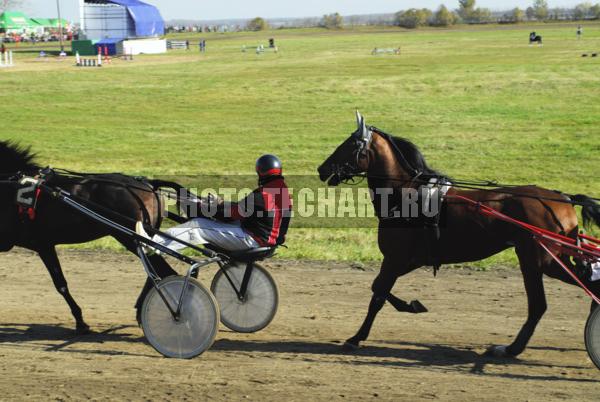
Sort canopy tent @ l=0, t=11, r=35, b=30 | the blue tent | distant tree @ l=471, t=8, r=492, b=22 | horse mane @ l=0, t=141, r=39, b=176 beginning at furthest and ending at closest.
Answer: distant tree @ l=471, t=8, r=492, b=22
canopy tent @ l=0, t=11, r=35, b=30
the blue tent
horse mane @ l=0, t=141, r=39, b=176

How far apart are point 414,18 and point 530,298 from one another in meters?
125

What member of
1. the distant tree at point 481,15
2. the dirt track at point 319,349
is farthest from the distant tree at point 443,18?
the dirt track at point 319,349

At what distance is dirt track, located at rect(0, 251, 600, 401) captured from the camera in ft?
19.6

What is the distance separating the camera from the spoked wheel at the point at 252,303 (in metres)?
7.48

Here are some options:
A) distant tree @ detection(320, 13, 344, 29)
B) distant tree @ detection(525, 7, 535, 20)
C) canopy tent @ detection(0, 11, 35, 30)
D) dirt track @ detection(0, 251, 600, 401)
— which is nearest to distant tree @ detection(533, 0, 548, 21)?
distant tree @ detection(525, 7, 535, 20)

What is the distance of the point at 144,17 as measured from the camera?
6669 cm

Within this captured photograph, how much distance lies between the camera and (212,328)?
6605 mm

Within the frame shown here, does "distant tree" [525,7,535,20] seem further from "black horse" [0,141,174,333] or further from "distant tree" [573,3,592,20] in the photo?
"black horse" [0,141,174,333]

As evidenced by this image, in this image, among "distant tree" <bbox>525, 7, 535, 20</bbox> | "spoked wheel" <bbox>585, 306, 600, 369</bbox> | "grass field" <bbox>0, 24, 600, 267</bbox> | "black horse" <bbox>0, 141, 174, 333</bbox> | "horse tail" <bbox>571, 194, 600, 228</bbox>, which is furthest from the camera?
"distant tree" <bbox>525, 7, 535, 20</bbox>

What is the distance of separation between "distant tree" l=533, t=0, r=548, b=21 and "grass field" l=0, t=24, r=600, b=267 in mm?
92456

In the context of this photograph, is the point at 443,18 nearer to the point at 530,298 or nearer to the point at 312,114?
the point at 312,114

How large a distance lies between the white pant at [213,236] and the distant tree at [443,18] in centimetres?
12233

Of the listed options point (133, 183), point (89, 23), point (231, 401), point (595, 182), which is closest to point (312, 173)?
point (595, 182)

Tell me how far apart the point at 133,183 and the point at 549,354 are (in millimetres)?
4010
